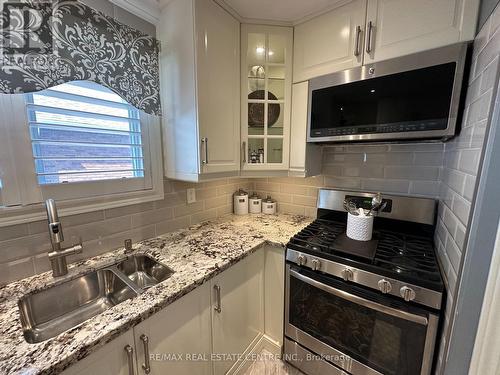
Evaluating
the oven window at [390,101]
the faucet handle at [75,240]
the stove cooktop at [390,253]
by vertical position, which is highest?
the oven window at [390,101]

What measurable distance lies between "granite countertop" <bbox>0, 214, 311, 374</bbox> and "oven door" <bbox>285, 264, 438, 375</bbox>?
335 millimetres

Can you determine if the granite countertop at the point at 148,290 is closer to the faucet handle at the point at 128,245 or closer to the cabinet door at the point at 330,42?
the faucet handle at the point at 128,245

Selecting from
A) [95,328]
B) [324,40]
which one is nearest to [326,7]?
[324,40]

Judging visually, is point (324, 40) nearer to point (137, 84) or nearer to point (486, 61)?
point (486, 61)

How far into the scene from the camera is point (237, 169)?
1.50 m

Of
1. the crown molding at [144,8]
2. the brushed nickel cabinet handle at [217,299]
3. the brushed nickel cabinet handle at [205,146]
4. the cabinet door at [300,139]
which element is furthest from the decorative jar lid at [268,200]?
the crown molding at [144,8]

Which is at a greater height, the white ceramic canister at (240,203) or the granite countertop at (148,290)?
the white ceramic canister at (240,203)

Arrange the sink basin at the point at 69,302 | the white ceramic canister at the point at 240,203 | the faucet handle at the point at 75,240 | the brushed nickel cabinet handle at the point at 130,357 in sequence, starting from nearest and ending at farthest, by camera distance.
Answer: the brushed nickel cabinet handle at the point at 130,357 < the sink basin at the point at 69,302 < the faucet handle at the point at 75,240 < the white ceramic canister at the point at 240,203

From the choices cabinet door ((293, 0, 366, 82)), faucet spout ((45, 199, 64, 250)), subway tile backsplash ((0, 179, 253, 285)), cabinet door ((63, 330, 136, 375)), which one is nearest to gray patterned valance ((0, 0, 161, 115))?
faucet spout ((45, 199, 64, 250))

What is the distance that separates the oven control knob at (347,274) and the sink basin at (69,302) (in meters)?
0.97

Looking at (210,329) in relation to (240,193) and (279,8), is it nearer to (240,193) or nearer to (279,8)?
(240,193)

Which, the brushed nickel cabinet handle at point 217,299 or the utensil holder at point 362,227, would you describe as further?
the utensil holder at point 362,227

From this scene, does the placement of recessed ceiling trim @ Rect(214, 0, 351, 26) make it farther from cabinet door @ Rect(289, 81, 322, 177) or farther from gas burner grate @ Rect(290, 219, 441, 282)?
gas burner grate @ Rect(290, 219, 441, 282)

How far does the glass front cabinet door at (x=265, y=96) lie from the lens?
1.44m
